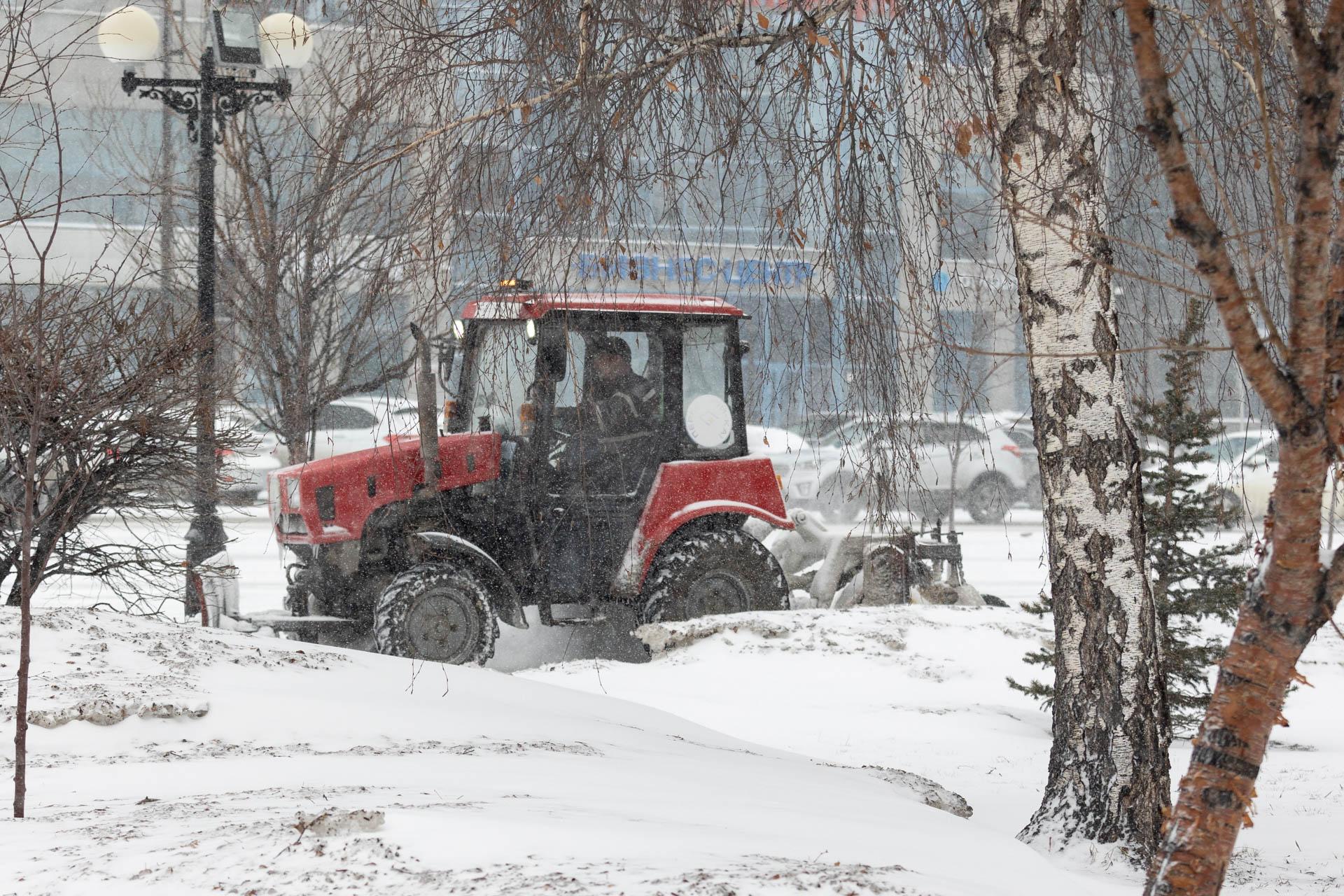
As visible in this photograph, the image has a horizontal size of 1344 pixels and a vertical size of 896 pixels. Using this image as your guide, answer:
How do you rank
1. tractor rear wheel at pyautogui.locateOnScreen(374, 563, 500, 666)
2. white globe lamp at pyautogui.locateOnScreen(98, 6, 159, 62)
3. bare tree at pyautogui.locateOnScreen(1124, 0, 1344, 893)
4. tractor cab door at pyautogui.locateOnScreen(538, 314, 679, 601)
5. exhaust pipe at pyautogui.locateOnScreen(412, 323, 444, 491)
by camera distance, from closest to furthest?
bare tree at pyautogui.locateOnScreen(1124, 0, 1344, 893) → exhaust pipe at pyautogui.locateOnScreen(412, 323, 444, 491) → white globe lamp at pyautogui.locateOnScreen(98, 6, 159, 62) → tractor rear wheel at pyautogui.locateOnScreen(374, 563, 500, 666) → tractor cab door at pyautogui.locateOnScreen(538, 314, 679, 601)

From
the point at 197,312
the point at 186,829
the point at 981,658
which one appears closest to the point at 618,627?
the point at 981,658

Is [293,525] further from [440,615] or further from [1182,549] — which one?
[1182,549]

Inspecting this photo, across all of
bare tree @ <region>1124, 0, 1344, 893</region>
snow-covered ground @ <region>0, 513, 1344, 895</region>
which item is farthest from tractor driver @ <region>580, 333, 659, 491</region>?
bare tree @ <region>1124, 0, 1344, 893</region>

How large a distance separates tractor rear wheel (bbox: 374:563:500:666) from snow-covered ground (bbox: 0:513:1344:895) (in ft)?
2.10

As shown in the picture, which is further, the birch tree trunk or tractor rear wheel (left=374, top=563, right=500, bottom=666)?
tractor rear wheel (left=374, top=563, right=500, bottom=666)

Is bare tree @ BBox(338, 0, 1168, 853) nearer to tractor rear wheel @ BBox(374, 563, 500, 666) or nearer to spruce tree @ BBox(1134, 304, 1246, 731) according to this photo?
spruce tree @ BBox(1134, 304, 1246, 731)

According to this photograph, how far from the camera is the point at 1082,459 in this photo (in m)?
4.52

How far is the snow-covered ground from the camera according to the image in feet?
9.60

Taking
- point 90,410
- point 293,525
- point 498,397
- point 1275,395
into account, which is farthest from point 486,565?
point 1275,395

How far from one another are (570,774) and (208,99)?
20.7 ft

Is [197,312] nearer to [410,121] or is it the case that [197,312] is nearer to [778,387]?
[410,121]

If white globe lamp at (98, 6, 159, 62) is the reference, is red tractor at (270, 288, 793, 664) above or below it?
below

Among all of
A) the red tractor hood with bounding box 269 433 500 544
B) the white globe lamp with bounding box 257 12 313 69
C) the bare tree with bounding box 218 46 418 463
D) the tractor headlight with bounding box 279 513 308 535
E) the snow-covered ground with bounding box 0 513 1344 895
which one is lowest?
the snow-covered ground with bounding box 0 513 1344 895

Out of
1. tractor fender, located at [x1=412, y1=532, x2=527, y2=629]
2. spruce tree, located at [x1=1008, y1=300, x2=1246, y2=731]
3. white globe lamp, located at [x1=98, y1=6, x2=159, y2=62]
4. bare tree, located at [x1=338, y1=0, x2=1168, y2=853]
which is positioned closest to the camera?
bare tree, located at [x1=338, y1=0, x2=1168, y2=853]
